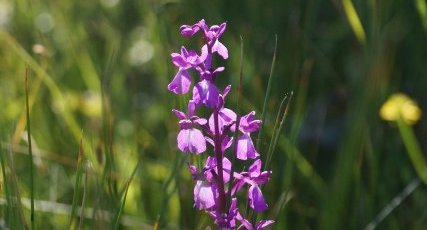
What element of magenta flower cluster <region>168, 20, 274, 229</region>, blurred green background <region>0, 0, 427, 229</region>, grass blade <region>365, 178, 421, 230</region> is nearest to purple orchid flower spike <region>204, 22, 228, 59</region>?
magenta flower cluster <region>168, 20, 274, 229</region>

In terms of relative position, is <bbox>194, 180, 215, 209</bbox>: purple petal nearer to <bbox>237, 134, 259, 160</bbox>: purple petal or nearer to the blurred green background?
<bbox>237, 134, 259, 160</bbox>: purple petal

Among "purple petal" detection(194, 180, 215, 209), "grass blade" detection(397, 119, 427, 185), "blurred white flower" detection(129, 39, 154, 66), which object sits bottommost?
"grass blade" detection(397, 119, 427, 185)

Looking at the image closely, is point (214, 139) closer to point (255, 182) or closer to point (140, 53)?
point (255, 182)

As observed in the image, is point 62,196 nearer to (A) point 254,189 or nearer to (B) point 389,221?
(B) point 389,221

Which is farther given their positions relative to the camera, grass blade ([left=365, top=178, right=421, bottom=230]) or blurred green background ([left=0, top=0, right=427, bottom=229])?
blurred green background ([left=0, top=0, right=427, bottom=229])

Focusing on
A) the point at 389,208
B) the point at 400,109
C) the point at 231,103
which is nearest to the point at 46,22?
the point at 231,103

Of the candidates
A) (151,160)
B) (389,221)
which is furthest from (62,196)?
(389,221)
